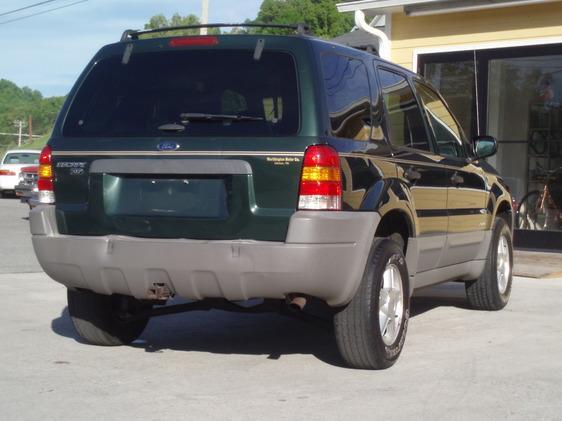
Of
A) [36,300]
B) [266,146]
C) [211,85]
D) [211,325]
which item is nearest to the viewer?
[266,146]

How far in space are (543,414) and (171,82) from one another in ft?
9.35

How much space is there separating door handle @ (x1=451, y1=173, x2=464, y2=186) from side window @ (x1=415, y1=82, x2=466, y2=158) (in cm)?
18

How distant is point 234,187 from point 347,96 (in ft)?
3.18

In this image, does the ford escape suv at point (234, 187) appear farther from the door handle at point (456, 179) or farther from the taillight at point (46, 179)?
the door handle at point (456, 179)

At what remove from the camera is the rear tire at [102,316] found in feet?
20.5

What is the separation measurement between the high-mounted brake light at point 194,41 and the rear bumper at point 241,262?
4.04 ft

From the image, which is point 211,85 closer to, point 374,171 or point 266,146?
point 266,146

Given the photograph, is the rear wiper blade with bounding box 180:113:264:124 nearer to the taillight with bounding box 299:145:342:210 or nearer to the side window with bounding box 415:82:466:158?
the taillight with bounding box 299:145:342:210

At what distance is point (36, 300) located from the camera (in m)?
8.56

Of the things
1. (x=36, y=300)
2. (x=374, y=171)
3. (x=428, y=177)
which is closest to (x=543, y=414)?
(x=374, y=171)

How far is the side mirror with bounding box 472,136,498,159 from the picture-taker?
779cm

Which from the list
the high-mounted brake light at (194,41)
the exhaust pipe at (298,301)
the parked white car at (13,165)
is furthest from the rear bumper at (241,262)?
the parked white car at (13,165)

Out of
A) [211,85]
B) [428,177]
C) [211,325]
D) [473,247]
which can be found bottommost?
[211,325]

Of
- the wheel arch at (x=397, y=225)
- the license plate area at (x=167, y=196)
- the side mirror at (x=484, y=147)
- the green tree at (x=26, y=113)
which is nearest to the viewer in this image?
the license plate area at (x=167, y=196)
